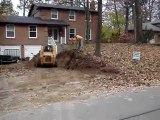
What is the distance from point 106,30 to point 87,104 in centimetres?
5404

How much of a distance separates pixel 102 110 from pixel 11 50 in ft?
118

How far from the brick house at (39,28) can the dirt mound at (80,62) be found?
14.6 meters

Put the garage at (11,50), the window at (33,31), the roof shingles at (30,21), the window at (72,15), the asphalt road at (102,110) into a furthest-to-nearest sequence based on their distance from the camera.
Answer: the window at (72,15) < the window at (33,31) < the roof shingles at (30,21) < the garage at (11,50) < the asphalt road at (102,110)

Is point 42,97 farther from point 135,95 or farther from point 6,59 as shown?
point 6,59

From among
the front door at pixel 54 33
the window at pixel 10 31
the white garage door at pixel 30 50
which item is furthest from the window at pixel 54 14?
the window at pixel 10 31

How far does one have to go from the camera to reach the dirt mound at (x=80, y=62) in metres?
21.5

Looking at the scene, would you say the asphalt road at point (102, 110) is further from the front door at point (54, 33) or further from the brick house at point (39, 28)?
the front door at point (54, 33)

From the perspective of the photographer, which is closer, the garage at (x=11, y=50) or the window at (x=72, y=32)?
the garage at (x=11, y=50)

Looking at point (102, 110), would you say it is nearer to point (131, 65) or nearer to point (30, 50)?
point (131, 65)

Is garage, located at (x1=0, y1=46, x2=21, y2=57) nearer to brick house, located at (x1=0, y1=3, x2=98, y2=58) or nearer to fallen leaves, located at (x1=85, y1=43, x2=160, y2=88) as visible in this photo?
brick house, located at (x1=0, y1=3, x2=98, y2=58)

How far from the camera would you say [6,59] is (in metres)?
38.4

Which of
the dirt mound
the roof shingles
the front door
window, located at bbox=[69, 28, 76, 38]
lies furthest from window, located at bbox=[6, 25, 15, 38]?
the dirt mound

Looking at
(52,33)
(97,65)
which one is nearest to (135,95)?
(97,65)

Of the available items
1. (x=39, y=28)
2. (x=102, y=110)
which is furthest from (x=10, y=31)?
(x=102, y=110)
